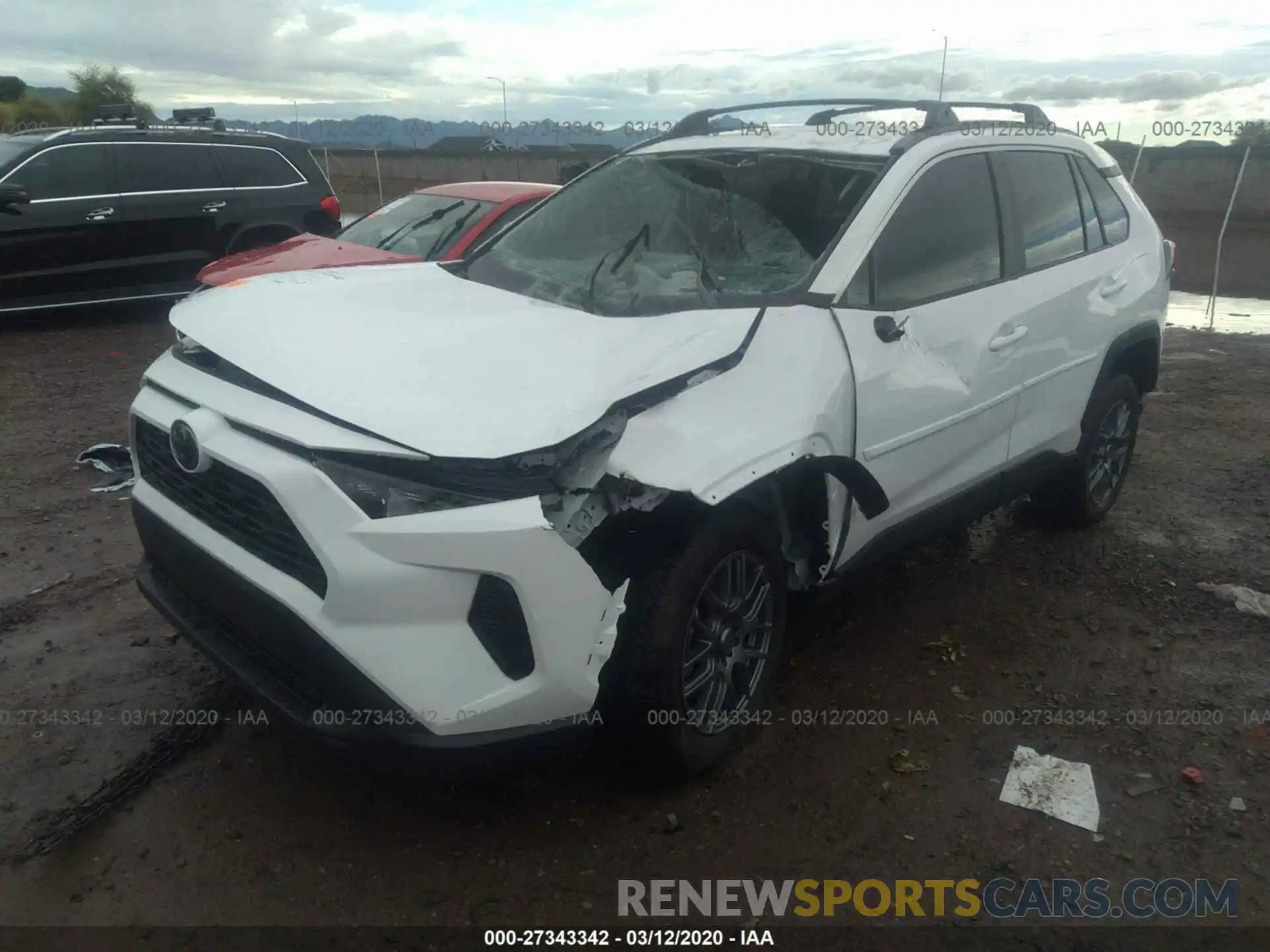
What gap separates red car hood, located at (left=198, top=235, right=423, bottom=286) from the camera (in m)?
6.73

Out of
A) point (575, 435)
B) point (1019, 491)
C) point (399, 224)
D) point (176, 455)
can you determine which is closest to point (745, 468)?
point (575, 435)

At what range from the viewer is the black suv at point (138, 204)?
8.12 metres

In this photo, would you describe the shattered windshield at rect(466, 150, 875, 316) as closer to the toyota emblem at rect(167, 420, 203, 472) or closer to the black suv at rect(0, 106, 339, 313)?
the toyota emblem at rect(167, 420, 203, 472)

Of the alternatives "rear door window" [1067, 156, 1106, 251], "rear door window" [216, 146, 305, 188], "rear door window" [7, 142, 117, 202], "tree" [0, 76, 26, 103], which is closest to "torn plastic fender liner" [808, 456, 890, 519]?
"rear door window" [1067, 156, 1106, 251]

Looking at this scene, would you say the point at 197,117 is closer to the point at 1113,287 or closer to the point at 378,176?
the point at 1113,287

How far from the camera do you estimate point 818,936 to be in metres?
2.38

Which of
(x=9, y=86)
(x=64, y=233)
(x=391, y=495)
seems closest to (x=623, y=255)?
(x=391, y=495)

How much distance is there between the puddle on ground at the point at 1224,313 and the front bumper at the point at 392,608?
9506mm

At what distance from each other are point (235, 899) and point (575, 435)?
4.70 ft

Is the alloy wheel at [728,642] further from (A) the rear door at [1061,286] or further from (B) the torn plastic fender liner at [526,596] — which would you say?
(A) the rear door at [1061,286]

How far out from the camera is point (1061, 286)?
3.85 metres

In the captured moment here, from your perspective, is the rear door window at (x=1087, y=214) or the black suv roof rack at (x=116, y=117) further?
the black suv roof rack at (x=116, y=117)

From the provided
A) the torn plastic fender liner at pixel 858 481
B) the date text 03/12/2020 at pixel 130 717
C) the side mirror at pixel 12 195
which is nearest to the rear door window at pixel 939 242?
the torn plastic fender liner at pixel 858 481

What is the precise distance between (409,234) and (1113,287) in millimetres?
4860
